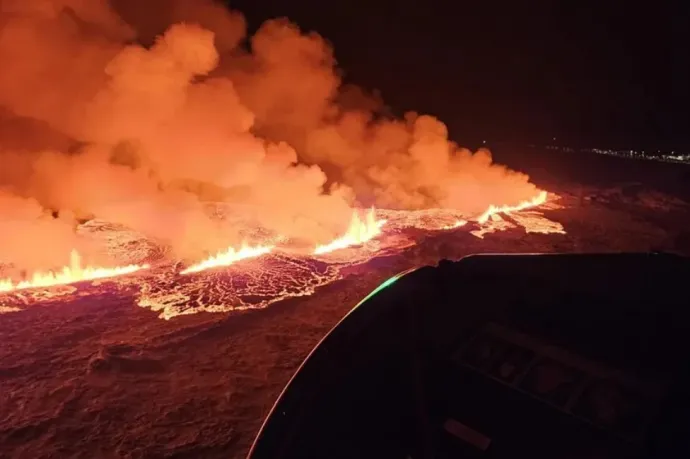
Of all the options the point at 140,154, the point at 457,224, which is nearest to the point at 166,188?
the point at 140,154

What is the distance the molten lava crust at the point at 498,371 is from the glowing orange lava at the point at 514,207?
895 cm

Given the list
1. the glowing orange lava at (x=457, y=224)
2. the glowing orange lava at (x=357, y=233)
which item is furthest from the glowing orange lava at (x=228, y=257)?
the glowing orange lava at (x=457, y=224)

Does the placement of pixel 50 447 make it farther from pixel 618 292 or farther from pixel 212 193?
pixel 212 193

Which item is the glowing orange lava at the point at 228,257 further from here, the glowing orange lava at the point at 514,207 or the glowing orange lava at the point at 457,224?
the glowing orange lava at the point at 514,207

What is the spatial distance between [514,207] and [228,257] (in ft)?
28.0

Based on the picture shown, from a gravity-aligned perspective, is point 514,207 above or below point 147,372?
above

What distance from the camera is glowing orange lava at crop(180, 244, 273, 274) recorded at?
7.30 meters

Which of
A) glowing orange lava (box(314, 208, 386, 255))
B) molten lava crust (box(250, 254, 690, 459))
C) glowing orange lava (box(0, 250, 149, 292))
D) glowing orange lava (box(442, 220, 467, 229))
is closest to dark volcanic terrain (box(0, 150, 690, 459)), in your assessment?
glowing orange lava (box(0, 250, 149, 292))

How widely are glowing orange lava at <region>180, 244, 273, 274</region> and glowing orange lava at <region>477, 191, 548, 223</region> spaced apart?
213 inches

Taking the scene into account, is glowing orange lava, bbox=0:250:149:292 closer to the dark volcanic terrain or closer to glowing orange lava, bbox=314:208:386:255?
the dark volcanic terrain

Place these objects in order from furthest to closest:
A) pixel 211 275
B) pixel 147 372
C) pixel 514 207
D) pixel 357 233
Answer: pixel 514 207
pixel 357 233
pixel 211 275
pixel 147 372

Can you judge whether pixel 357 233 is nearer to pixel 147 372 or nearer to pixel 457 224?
pixel 457 224

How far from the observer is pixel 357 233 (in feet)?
31.2

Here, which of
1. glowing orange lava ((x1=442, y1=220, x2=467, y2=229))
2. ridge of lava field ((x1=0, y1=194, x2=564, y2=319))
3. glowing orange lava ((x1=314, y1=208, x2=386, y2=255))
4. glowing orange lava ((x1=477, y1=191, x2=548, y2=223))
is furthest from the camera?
glowing orange lava ((x1=477, y1=191, x2=548, y2=223))
